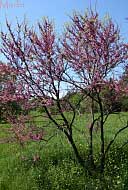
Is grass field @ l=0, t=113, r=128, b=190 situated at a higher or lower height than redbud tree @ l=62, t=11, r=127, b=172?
lower

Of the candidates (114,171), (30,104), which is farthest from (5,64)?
(114,171)

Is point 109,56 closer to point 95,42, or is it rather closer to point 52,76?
point 95,42

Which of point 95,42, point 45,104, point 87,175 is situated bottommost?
point 87,175

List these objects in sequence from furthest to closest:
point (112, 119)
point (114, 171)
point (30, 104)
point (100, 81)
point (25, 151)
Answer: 1. point (112, 119)
2. point (25, 151)
3. point (114, 171)
4. point (30, 104)
5. point (100, 81)

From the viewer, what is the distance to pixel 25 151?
34.8ft

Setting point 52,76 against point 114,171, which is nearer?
point 52,76

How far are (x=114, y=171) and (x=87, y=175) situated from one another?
65cm

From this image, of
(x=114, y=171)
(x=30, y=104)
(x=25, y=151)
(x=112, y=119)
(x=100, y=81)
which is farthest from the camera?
(x=112, y=119)

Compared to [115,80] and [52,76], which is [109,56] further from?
[52,76]

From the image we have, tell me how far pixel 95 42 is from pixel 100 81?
27.4 inches

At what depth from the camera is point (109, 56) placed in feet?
22.1

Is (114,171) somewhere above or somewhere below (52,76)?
below

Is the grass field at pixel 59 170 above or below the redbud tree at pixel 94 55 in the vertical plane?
below

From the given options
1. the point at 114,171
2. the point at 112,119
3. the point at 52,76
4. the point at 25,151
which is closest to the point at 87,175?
the point at 114,171
